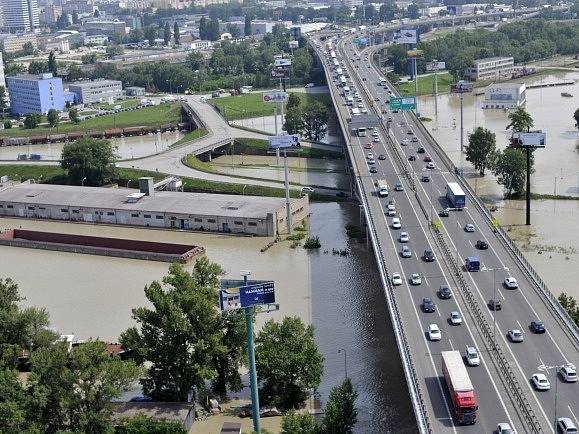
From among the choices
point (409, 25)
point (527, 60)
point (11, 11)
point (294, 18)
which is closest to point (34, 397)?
point (527, 60)

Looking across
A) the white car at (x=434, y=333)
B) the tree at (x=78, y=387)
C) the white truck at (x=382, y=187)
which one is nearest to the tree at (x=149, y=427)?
the tree at (x=78, y=387)

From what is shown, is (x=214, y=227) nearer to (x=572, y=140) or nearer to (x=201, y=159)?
(x=201, y=159)

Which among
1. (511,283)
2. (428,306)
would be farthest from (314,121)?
(428,306)

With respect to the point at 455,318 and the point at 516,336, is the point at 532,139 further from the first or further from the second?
the point at 516,336

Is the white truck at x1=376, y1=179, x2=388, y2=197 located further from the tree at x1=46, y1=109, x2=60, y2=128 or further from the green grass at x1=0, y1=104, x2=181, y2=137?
the tree at x1=46, y1=109, x2=60, y2=128

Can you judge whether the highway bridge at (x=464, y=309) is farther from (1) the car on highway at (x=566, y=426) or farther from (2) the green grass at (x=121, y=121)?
(2) the green grass at (x=121, y=121)

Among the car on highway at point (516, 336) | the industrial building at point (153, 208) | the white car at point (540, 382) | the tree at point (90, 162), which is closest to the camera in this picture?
the white car at point (540, 382)
